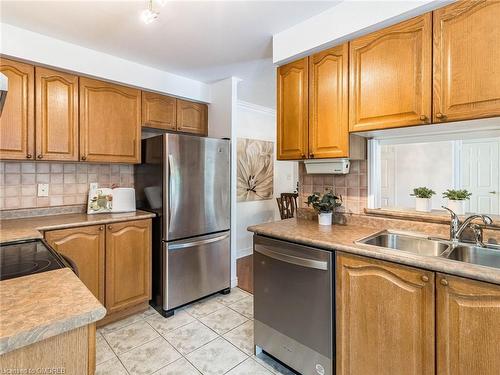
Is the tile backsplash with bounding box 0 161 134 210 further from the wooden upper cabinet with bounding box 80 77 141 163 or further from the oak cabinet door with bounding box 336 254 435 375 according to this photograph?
the oak cabinet door with bounding box 336 254 435 375

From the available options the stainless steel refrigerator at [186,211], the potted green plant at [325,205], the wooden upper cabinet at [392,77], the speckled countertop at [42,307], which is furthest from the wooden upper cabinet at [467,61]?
the stainless steel refrigerator at [186,211]

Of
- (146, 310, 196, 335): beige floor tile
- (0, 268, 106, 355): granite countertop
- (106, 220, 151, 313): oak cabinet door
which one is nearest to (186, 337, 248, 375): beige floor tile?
(146, 310, 196, 335): beige floor tile

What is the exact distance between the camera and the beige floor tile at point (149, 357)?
1.75m

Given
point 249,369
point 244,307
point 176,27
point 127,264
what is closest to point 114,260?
point 127,264

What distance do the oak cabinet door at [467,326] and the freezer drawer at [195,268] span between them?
193cm

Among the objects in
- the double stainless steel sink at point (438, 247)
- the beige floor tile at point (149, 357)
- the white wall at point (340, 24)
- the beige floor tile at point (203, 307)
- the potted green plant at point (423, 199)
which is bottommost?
the beige floor tile at point (149, 357)

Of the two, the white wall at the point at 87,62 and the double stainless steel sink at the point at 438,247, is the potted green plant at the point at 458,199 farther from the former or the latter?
the white wall at the point at 87,62

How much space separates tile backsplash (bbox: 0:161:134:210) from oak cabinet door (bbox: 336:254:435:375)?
2.37m

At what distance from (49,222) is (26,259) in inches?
41.0

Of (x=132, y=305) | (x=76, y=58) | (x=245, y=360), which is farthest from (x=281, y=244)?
(x=76, y=58)

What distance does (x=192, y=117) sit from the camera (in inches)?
122

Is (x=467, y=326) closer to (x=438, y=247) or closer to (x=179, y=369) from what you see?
(x=438, y=247)

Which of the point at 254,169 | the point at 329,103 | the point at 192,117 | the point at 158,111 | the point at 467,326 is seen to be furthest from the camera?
the point at 254,169

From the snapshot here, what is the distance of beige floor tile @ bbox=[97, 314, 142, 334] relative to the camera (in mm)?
2189
